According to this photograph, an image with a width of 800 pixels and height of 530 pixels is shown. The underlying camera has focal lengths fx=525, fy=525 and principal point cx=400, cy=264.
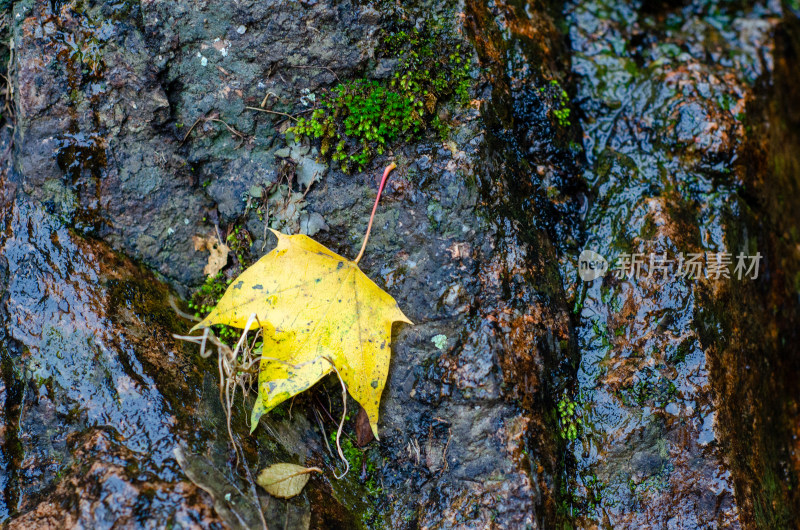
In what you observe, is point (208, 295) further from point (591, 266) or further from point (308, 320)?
point (591, 266)

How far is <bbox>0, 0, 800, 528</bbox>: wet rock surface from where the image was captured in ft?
8.84

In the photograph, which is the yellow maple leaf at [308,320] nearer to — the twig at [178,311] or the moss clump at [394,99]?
the twig at [178,311]

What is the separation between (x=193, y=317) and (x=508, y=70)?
2.39m

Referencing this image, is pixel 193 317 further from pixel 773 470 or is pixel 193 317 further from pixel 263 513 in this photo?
pixel 773 470

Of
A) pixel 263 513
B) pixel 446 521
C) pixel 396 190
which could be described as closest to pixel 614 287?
pixel 396 190

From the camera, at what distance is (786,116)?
4.25m

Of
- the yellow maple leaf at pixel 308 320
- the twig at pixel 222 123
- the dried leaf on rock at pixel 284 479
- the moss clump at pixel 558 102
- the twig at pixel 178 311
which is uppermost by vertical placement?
the moss clump at pixel 558 102

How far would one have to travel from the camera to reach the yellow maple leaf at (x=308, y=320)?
8.65ft

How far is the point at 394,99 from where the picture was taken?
9.66 ft

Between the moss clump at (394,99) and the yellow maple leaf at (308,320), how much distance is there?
0.68m

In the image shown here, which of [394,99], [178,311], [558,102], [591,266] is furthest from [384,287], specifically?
[558,102]

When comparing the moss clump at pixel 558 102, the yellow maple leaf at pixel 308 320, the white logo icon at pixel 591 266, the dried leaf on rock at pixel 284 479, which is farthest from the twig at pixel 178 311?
the moss clump at pixel 558 102

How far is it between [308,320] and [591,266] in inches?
71.1

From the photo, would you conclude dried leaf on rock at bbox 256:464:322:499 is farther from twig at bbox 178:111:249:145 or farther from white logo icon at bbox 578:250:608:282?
white logo icon at bbox 578:250:608:282
